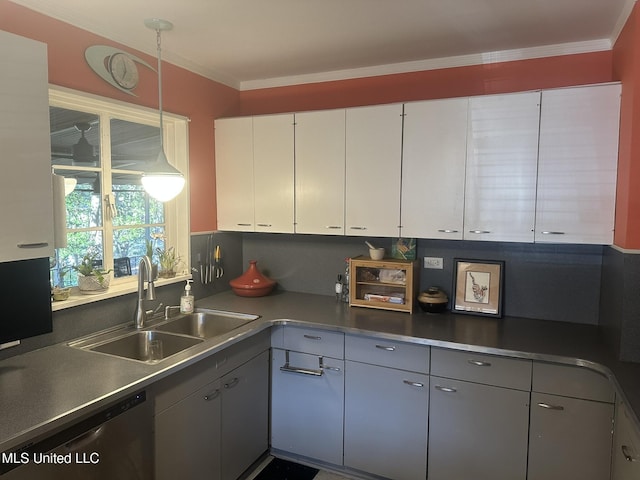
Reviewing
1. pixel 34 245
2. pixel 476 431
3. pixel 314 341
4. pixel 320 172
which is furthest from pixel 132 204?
pixel 476 431

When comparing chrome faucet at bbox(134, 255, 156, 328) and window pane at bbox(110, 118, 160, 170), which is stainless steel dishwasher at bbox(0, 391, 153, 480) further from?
window pane at bbox(110, 118, 160, 170)

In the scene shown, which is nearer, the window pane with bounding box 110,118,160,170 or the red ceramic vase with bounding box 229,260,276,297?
the window pane with bounding box 110,118,160,170

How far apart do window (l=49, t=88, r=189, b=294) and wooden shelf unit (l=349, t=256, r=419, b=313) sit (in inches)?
44.4

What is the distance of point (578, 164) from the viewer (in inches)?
88.6

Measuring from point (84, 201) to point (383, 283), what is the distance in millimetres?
1802

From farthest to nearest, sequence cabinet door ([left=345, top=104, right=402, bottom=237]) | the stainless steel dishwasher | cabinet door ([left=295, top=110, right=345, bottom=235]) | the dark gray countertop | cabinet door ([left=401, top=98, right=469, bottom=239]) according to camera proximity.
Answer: cabinet door ([left=295, top=110, right=345, bottom=235]), cabinet door ([left=345, top=104, right=402, bottom=237]), cabinet door ([left=401, top=98, right=469, bottom=239]), the dark gray countertop, the stainless steel dishwasher

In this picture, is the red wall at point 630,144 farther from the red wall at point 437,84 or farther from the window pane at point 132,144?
the window pane at point 132,144

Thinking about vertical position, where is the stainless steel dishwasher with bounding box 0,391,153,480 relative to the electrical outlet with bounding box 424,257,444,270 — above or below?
below

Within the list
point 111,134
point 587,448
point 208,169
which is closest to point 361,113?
point 208,169

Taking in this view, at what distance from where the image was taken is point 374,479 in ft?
8.23

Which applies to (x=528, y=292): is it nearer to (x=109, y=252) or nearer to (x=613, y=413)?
(x=613, y=413)

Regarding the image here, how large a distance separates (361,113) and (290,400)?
5.89ft

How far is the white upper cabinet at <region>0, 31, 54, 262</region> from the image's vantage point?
1576mm

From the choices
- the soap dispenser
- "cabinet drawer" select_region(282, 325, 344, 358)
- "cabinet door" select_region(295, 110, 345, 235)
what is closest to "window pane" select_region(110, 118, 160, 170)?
the soap dispenser
